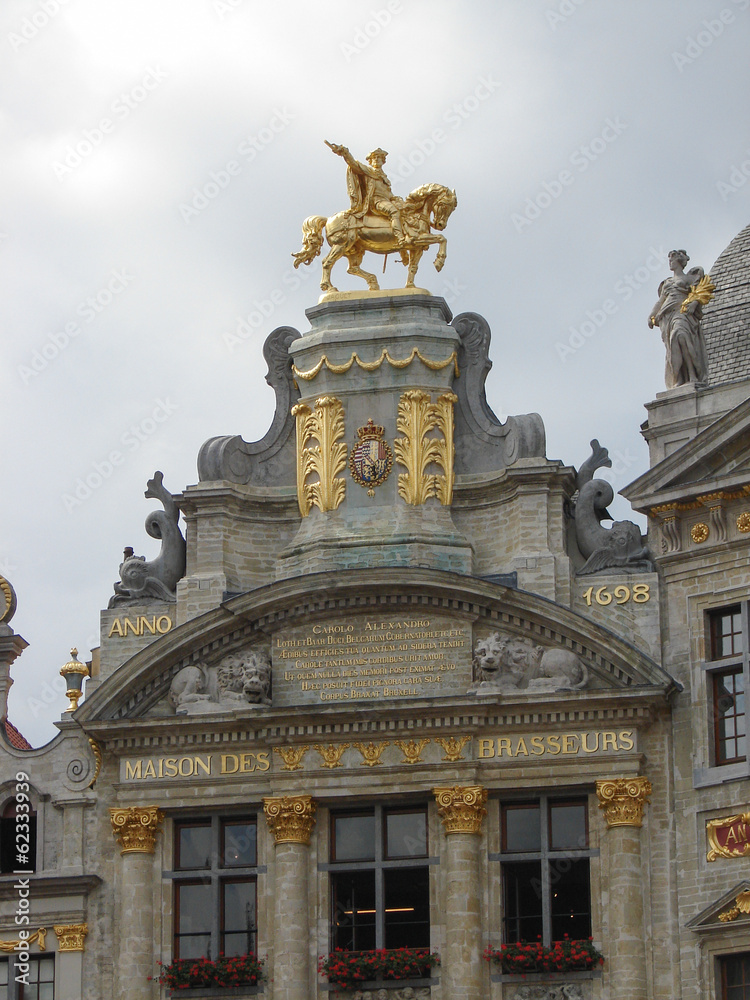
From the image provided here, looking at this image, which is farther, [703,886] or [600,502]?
[600,502]

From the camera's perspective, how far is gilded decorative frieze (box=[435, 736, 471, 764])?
42125mm

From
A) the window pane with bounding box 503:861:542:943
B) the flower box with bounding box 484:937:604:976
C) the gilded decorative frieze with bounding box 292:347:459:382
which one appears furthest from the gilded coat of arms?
the flower box with bounding box 484:937:604:976

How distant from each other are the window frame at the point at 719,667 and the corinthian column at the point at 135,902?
8.22 m

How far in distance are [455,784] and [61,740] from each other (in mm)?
6231

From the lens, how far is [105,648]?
145ft

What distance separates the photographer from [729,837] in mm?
40875

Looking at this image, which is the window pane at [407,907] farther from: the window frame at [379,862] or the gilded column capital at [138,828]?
the gilded column capital at [138,828]

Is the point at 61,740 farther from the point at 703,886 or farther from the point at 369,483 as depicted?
the point at 703,886

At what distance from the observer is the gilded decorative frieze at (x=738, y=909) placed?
40375mm

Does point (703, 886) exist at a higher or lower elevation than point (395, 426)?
lower

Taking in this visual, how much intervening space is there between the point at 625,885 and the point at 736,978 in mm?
2005

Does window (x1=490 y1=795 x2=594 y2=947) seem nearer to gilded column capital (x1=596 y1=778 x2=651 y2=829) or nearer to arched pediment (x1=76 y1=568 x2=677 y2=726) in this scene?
gilded column capital (x1=596 y1=778 x2=651 y2=829)

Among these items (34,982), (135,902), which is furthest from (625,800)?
(34,982)

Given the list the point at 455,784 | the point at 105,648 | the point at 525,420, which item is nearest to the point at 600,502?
the point at 525,420
